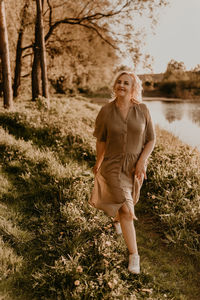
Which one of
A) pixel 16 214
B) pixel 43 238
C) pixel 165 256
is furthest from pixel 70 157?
pixel 165 256

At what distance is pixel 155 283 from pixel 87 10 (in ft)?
46.4

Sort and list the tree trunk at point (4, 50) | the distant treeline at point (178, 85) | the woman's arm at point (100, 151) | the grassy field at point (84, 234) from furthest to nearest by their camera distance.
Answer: the distant treeline at point (178, 85), the tree trunk at point (4, 50), the woman's arm at point (100, 151), the grassy field at point (84, 234)

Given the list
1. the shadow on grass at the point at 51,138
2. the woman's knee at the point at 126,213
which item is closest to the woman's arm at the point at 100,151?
the woman's knee at the point at 126,213

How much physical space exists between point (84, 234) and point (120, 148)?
4.01ft

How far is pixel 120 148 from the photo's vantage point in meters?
3.01

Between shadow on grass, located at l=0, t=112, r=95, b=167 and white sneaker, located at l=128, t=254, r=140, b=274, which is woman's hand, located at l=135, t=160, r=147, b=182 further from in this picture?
shadow on grass, located at l=0, t=112, r=95, b=167

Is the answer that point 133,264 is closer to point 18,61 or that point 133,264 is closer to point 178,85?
point 18,61

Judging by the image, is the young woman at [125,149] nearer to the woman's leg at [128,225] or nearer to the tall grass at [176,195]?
the woman's leg at [128,225]

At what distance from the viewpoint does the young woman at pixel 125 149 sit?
2.95 metres

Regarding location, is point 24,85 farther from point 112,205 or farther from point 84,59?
point 112,205

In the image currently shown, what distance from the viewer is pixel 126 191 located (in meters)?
3.00

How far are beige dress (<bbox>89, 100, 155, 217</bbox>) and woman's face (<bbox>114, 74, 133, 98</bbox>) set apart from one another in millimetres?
163

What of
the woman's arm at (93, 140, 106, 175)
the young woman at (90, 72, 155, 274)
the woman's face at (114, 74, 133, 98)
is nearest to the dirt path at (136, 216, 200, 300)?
the young woman at (90, 72, 155, 274)

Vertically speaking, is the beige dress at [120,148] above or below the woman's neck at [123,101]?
below
